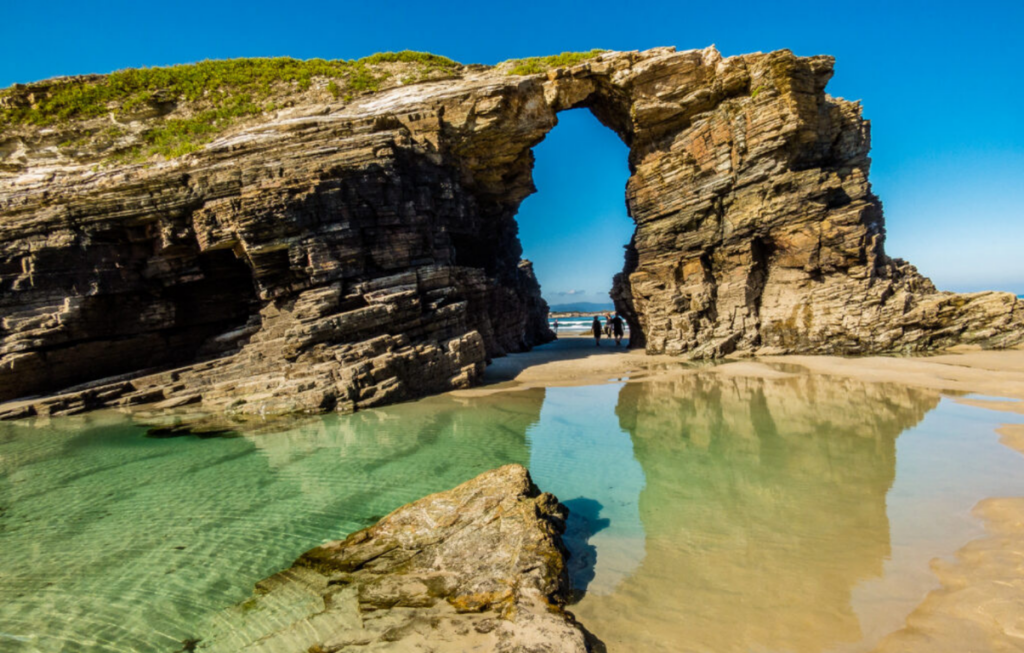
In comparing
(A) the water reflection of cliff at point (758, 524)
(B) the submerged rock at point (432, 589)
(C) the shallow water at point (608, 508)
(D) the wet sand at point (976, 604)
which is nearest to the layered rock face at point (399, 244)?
(C) the shallow water at point (608, 508)

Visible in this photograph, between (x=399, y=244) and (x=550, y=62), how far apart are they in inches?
559

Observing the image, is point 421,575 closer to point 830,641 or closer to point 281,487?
point 830,641

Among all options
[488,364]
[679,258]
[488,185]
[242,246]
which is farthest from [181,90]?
[679,258]

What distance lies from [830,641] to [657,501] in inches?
135

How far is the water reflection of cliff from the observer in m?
4.41

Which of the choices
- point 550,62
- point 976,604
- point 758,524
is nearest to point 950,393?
point 758,524

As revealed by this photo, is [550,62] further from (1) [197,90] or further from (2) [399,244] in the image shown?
(1) [197,90]

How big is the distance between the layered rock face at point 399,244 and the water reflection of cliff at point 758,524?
388 inches

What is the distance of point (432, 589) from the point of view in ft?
16.6

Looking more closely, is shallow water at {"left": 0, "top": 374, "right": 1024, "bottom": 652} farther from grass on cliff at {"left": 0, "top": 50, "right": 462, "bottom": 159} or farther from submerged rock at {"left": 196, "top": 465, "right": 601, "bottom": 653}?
grass on cliff at {"left": 0, "top": 50, "right": 462, "bottom": 159}

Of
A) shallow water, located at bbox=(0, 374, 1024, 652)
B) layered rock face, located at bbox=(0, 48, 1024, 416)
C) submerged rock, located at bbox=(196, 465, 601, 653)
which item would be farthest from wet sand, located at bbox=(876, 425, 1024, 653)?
layered rock face, located at bbox=(0, 48, 1024, 416)

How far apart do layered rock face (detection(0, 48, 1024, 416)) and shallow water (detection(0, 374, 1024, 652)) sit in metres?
5.52

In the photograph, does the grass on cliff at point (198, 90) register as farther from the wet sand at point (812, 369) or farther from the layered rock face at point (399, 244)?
the wet sand at point (812, 369)

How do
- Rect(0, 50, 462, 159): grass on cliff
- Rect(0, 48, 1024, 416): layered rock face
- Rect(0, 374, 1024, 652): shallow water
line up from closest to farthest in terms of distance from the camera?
Rect(0, 374, 1024, 652): shallow water < Rect(0, 48, 1024, 416): layered rock face < Rect(0, 50, 462, 159): grass on cliff
